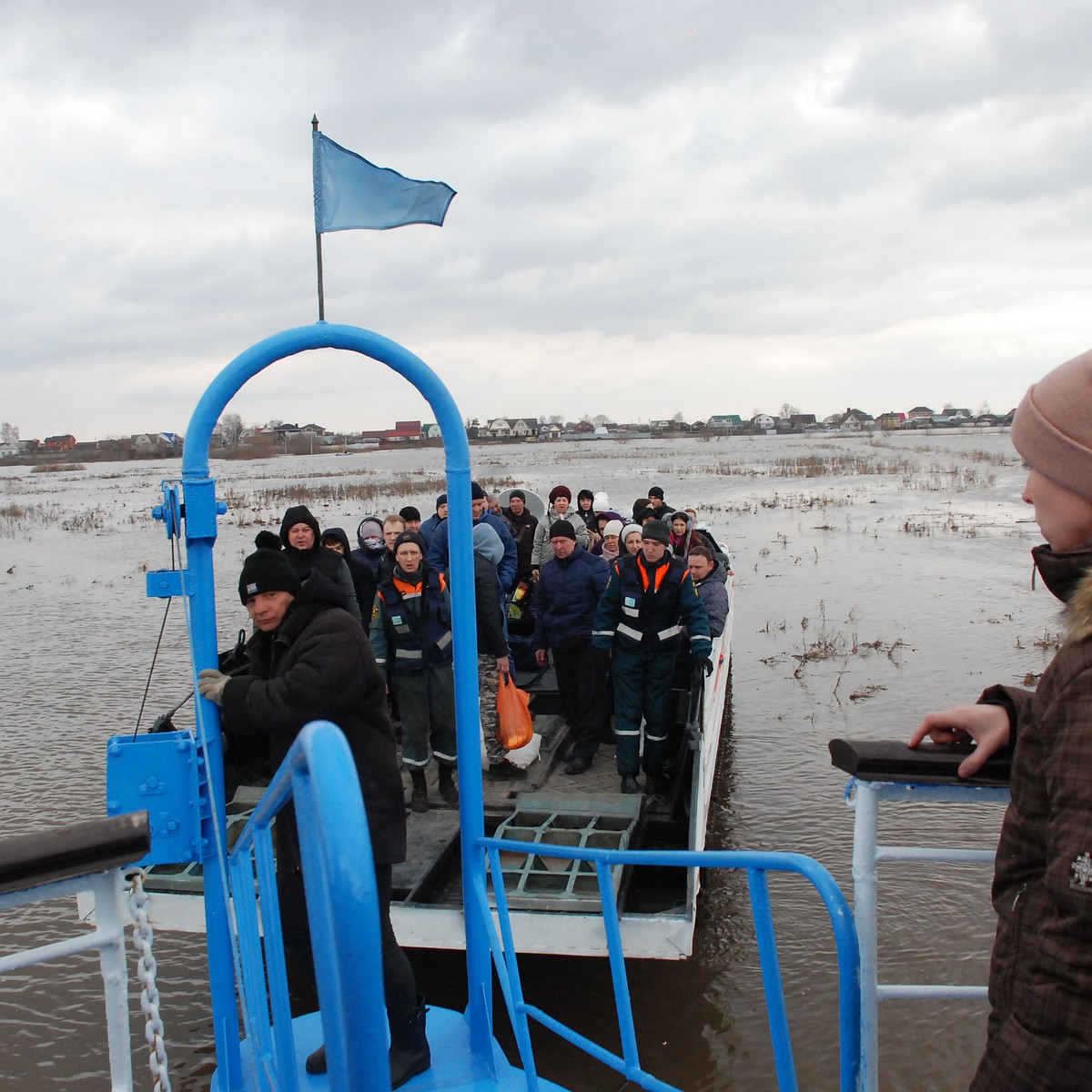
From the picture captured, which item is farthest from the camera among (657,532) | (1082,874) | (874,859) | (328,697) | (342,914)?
(657,532)

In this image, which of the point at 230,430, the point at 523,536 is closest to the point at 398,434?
the point at 230,430

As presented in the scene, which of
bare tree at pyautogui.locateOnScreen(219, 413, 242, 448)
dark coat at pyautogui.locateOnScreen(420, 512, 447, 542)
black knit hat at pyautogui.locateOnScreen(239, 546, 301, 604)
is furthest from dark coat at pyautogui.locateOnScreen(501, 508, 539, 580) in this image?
bare tree at pyautogui.locateOnScreen(219, 413, 242, 448)

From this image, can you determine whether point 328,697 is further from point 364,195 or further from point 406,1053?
point 364,195

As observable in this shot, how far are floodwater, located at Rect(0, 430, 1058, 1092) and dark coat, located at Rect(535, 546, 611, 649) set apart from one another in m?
1.89

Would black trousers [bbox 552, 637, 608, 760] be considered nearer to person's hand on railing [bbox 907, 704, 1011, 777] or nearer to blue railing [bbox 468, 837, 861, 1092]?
blue railing [bbox 468, 837, 861, 1092]

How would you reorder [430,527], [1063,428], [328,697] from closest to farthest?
1. [1063,428]
2. [328,697]
3. [430,527]

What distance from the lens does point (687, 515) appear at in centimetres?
953

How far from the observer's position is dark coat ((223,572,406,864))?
304 centimetres

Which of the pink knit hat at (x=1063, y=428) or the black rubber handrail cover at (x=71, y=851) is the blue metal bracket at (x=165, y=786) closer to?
the black rubber handrail cover at (x=71, y=851)

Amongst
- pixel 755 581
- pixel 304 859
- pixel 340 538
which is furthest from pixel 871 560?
pixel 304 859

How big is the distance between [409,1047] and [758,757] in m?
5.67

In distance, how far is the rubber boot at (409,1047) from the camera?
329 cm

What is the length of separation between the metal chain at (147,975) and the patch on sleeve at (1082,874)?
5.98 feet

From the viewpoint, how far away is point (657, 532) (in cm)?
619
